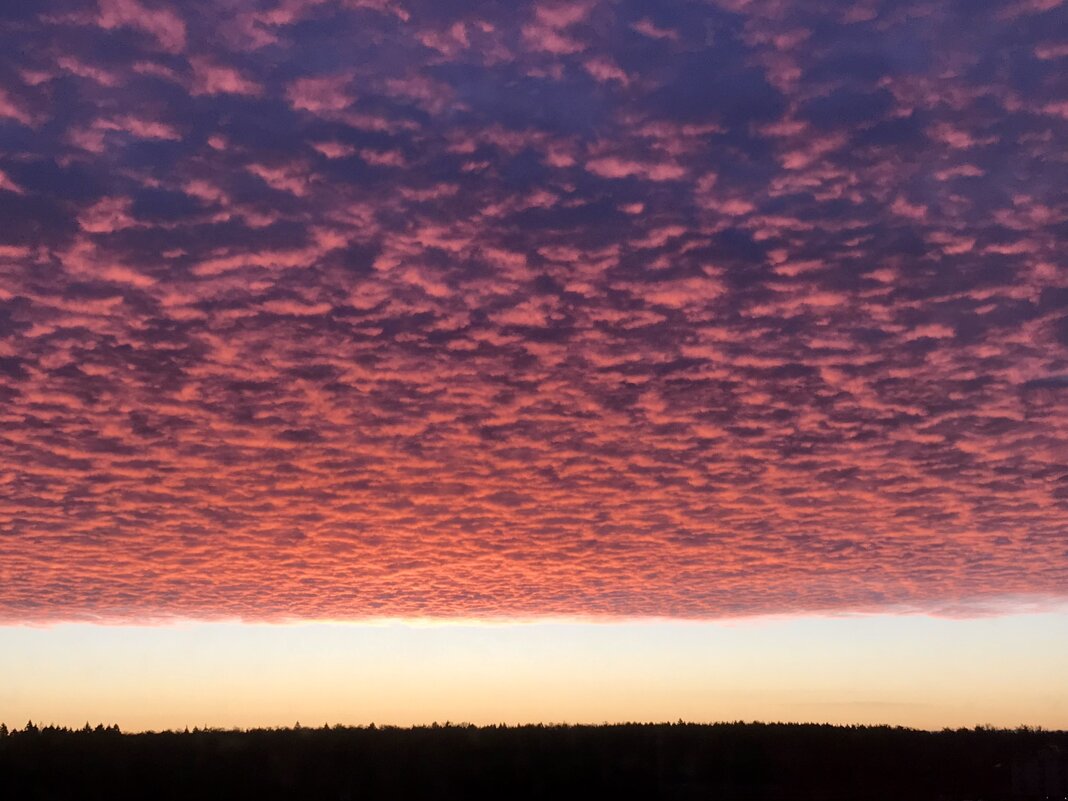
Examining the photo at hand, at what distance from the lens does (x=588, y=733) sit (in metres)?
63.8

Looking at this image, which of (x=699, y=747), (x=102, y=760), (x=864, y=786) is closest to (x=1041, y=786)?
(x=864, y=786)

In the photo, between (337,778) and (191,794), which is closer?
(191,794)

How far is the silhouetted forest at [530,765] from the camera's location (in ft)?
168

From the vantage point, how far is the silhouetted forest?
51062mm

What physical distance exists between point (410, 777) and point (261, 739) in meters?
7.81

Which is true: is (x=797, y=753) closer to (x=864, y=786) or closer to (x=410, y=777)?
(x=864, y=786)

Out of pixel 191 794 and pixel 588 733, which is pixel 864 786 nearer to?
pixel 588 733

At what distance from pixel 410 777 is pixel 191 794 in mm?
9679

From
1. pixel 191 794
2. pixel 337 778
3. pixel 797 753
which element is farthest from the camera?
pixel 797 753

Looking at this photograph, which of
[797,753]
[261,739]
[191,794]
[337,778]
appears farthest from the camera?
[797,753]

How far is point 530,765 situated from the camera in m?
57.6

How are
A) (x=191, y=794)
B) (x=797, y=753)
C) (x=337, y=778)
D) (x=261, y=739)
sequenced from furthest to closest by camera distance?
(x=797, y=753) < (x=261, y=739) < (x=337, y=778) < (x=191, y=794)

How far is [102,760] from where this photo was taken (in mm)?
52875

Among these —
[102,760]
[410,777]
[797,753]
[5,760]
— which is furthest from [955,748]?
[5,760]
